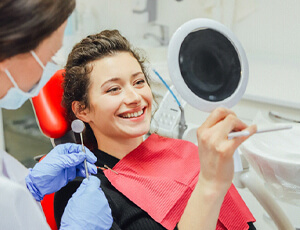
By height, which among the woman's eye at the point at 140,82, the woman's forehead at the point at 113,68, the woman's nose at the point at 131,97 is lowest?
the woman's nose at the point at 131,97

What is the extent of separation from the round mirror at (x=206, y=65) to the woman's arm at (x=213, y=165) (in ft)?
0.22

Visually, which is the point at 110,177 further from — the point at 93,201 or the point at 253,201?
the point at 253,201

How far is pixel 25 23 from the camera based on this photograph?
66 centimetres

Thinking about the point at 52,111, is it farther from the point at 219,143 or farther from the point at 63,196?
the point at 219,143

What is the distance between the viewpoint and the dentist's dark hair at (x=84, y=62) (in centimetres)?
135

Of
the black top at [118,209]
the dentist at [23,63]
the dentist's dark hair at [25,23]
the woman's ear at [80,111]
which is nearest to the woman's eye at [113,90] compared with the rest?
the woman's ear at [80,111]

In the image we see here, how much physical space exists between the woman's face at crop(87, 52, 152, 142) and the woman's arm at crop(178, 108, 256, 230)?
41 cm

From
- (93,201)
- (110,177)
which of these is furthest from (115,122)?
(93,201)

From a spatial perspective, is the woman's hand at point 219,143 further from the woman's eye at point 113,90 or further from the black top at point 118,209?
the woman's eye at point 113,90

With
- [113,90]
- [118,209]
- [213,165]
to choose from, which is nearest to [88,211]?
[118,209]

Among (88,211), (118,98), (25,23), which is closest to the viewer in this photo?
(25,23)

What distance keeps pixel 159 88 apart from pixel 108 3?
1210mm

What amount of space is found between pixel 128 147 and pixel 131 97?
20cm

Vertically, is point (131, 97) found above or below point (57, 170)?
above
